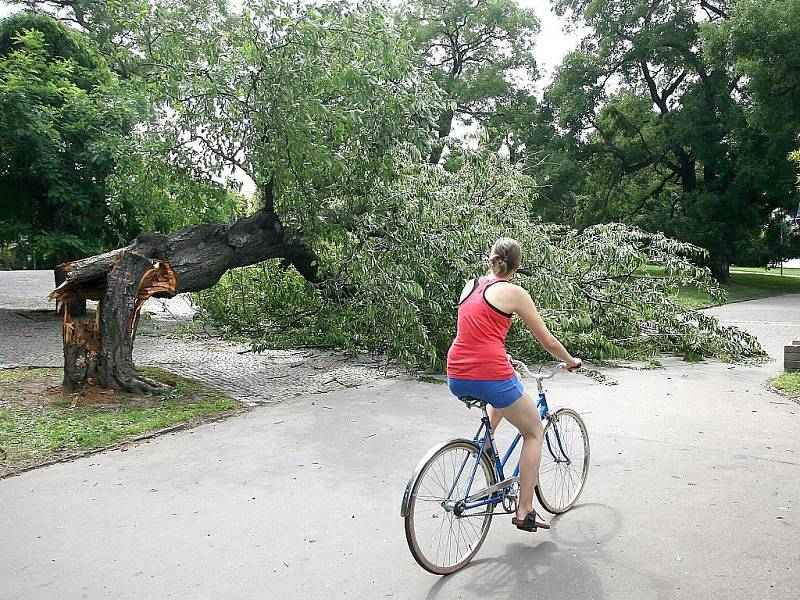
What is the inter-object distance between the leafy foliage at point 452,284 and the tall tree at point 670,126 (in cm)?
1898

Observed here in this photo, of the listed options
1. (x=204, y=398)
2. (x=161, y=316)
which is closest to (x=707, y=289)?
(x=204, y=398)

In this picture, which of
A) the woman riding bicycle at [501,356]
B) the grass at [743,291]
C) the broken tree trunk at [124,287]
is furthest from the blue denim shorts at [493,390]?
the grass at [743,291]

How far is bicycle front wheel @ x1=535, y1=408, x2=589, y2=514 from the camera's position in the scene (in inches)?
183

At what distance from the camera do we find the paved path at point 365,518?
12.6ft

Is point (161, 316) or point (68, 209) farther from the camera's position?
point (161, 316)

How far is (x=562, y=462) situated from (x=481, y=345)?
134cm

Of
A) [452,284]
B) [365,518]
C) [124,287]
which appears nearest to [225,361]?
[124,287]

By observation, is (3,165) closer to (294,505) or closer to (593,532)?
(294,505)

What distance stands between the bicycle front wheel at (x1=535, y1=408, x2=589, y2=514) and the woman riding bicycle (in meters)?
0.39

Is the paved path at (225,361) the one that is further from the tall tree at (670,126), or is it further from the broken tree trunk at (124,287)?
the tall tree at (670,126)

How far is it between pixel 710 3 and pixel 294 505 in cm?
3369

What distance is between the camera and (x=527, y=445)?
417 centimetres

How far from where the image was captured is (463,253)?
32.0 feet

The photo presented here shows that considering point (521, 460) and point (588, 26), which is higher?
Result: point (588, 26)
